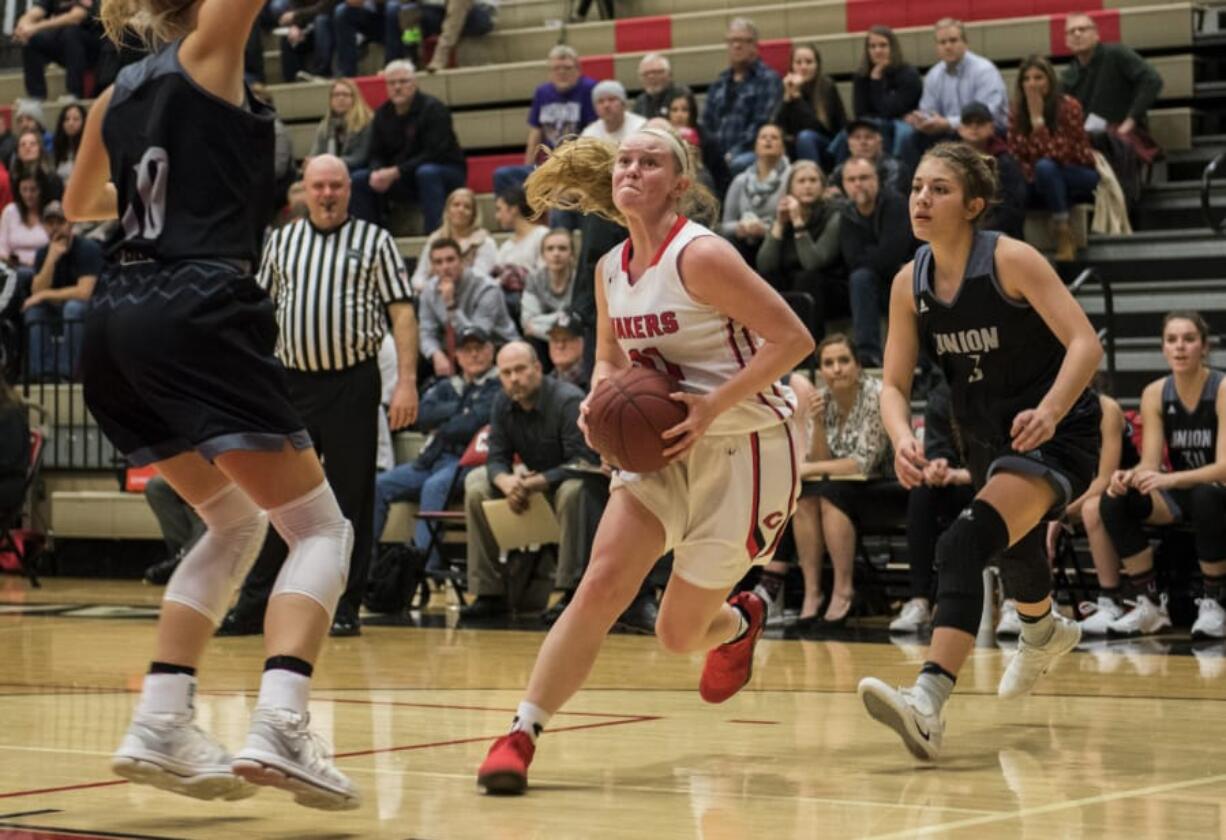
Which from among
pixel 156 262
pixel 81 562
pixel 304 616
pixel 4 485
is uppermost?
pixel 156 262

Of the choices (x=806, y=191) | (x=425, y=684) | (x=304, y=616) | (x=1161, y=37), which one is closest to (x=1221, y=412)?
(x=806, y=191)

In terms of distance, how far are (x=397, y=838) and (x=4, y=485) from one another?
782 cm

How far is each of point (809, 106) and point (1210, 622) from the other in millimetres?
4945

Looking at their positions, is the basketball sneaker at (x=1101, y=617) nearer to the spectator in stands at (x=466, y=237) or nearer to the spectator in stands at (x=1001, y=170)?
the spectator in stands at (x=1001, y=170)

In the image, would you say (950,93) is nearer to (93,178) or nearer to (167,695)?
(93,178)

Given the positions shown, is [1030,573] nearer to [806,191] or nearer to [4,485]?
[806,191]

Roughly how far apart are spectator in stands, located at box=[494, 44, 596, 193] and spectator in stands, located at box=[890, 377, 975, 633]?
4977mm

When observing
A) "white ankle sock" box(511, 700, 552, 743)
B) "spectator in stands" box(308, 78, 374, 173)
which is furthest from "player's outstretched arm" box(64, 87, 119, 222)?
"spectator in stands" box(308, 78, 374, 173)

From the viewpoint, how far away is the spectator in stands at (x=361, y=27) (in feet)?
51.1

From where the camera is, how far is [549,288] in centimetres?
1151

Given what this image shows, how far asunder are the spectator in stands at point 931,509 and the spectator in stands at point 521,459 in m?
1.51

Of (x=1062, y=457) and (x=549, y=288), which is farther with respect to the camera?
(x=549, y=288)

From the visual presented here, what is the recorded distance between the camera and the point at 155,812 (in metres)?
4.18

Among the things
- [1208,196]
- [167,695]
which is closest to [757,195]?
[1208,196]
